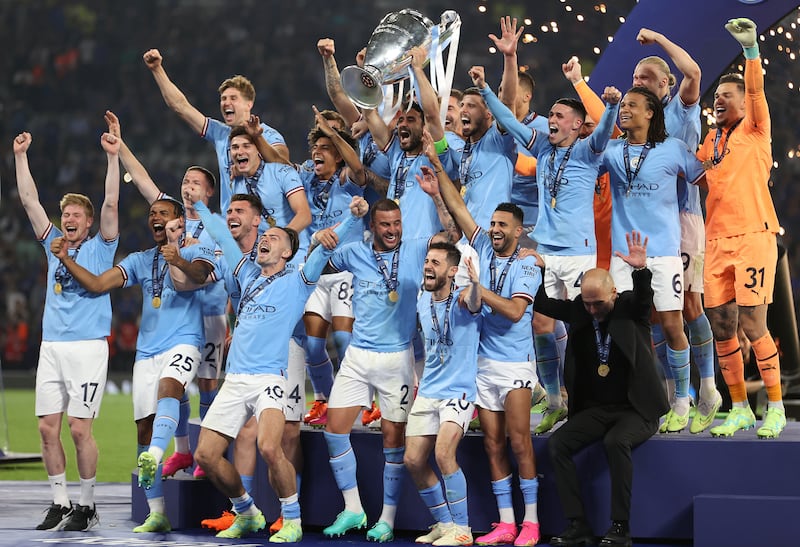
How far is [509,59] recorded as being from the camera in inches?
249

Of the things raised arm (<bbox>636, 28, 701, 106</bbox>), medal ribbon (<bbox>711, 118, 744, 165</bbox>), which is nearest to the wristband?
raised arm (<bbox>636, 28, 701, 106</bbox>)

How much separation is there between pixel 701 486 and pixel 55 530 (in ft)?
11.0

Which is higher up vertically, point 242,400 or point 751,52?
point 751,52

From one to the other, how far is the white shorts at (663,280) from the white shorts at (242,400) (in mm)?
1803

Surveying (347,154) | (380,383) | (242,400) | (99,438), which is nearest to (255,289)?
(242,400)

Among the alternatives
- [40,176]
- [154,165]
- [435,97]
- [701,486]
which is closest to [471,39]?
[154,165]

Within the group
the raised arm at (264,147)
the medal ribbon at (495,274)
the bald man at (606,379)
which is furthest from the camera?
the raised arm at (264,147)

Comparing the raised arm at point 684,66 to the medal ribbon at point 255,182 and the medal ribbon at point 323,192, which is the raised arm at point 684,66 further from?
the medal ribbon at point 255,182

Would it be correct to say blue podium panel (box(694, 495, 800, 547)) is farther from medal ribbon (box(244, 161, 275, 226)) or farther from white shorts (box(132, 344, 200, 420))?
medal ribbon (box(244, 161, 275, 226))

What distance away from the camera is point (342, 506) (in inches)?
245

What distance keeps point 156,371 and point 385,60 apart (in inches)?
82.3

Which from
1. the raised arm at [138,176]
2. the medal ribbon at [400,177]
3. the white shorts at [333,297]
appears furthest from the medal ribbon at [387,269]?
the raised arm at [138,176]

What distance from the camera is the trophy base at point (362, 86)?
6.31 m

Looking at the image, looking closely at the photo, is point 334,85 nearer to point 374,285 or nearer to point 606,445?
point 374,285
